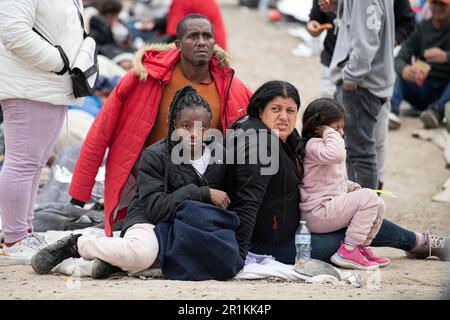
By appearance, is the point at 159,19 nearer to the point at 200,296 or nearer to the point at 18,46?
the point at 18,46

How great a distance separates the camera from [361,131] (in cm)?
637

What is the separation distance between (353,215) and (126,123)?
5.23 ft

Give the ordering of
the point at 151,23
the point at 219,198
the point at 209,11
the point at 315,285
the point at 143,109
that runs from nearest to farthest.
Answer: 1. the point at 315,285
2. the point at 219,198
3. the point at 143,109
4. the point at 209,11
5. the point at 151,23

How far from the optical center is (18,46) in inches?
205

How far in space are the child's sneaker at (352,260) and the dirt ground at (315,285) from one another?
4.3 inches

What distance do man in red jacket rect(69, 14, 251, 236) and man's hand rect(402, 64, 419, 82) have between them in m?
4.00

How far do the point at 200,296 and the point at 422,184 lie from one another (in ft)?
14.8

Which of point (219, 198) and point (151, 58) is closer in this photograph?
point (219, 198)

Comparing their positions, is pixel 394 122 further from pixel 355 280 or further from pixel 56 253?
pixel 56 253

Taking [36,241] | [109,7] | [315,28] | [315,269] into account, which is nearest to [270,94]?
[315,269]

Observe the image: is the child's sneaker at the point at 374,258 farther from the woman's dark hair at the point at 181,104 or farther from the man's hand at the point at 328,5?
the man's hand at the point at 328,5

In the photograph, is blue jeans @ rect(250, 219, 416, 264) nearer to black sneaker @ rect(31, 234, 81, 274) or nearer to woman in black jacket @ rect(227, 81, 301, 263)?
woman in black jacket @ rect(227, 81, 301, 263)

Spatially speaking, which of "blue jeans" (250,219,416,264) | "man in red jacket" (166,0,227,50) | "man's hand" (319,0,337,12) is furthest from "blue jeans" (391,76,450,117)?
"blue jeans" (250,219,416,264)
